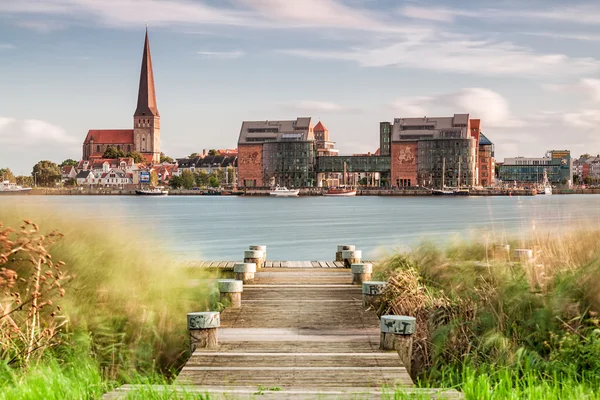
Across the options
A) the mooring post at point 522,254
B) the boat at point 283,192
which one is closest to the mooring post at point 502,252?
the mooring post at point 522,254

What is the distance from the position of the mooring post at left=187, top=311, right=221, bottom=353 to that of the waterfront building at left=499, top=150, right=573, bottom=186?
188689 mm

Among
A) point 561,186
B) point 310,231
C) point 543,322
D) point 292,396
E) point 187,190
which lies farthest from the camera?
point 561,186

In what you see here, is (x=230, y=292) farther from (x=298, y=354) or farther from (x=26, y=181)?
(x=26, y=181)

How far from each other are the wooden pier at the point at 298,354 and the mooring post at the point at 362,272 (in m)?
0.38

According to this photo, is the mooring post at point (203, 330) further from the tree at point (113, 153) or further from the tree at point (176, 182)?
the tree at point (113, 153)

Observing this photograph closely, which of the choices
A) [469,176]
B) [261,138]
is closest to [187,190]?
[261,138]

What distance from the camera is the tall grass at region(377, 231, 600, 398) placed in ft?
20.3

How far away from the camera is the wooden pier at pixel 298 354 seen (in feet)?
17.9

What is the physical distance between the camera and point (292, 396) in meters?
5.09

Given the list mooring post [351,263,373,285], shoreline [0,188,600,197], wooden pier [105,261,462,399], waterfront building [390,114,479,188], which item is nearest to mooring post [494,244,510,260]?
mooring post [351,263,373,285]

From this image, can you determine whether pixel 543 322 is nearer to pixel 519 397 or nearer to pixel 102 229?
pixel 519 397

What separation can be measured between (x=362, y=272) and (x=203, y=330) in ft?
14.3

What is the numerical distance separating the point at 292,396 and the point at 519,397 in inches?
67.4

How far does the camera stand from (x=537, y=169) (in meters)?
191
